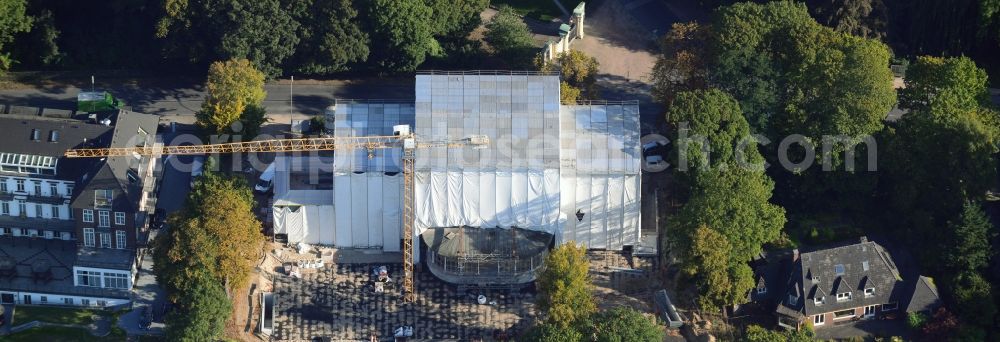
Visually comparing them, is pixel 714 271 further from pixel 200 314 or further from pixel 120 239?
pixel 120 239

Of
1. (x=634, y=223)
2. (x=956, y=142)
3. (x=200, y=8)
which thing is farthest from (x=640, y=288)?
(x=200, y=8)

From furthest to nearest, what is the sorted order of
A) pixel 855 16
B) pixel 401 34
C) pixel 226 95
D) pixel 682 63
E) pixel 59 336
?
pixel 855 16 < pixel 401 34 < pixel 682 63 < pixel 226 95 < pixel 59 336

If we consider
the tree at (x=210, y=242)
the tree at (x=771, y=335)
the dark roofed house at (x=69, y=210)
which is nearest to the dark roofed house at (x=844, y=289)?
the tree at (x=771, y=335)

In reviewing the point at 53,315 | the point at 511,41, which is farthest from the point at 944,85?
the point at 53,315

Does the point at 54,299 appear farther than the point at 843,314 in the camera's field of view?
Yes

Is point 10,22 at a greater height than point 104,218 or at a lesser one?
greater

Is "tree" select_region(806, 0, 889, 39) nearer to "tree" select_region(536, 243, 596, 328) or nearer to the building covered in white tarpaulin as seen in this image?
the building covered in white tarpaulin

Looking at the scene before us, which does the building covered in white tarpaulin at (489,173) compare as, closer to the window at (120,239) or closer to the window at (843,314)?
the window at (120,239)
